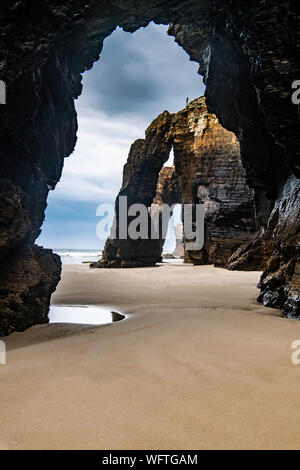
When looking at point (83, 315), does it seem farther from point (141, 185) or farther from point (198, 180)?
point (141, 185)

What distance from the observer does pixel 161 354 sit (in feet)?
6.54

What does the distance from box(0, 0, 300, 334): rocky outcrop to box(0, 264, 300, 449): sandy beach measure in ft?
6.50

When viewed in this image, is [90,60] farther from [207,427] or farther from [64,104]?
[207,427]

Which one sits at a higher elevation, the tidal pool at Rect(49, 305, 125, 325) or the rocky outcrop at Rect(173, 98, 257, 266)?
the rocky outcrop at Rect(173, 98, 257, 266)

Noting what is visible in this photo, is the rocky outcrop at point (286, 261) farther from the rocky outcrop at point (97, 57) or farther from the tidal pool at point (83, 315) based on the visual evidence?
the tidal pool at point (83, 315)

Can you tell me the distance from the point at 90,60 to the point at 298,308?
6993 millimetres

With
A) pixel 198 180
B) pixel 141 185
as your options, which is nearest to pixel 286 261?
pixel 198 180

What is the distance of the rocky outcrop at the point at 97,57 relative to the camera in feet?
11.6

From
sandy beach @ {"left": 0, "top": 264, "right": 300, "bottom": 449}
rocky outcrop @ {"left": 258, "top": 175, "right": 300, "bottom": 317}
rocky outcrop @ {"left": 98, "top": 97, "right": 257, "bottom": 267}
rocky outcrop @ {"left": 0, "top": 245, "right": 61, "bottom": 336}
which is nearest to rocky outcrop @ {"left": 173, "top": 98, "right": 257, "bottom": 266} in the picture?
rocky outcrop @ {"left": 98, "top": 97, "right": 257, "bottom": 267}

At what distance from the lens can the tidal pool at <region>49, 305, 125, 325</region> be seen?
13.1ft

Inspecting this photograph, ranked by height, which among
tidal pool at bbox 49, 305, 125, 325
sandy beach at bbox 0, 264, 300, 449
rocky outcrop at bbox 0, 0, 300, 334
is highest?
rocky outcrop at bbox 0, 0, 300, 334

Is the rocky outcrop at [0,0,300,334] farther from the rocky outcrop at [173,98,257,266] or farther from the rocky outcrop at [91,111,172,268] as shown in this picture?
the rocky outcrop at [91,111,172,268]

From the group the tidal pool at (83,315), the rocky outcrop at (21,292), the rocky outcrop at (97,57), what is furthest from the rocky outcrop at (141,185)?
the rocky outcrop at (21,292)

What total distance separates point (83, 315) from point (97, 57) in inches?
240
